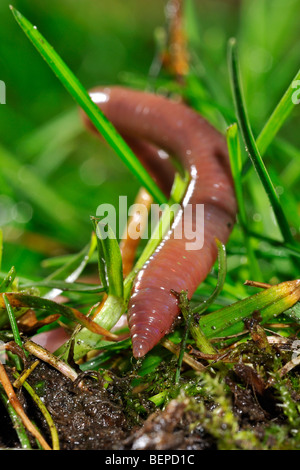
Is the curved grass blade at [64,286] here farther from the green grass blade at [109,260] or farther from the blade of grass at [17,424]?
the blade of grass at [17,424]

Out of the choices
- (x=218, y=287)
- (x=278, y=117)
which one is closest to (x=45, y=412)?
(x=218, y=287)

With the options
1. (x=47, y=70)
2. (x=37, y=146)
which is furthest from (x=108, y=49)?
(x=37, y=146)

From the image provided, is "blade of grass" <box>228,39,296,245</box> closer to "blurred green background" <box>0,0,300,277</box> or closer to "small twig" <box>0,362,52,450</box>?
"blurred green background" <box>0,0,300,277</box>

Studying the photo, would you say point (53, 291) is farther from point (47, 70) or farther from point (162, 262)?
point (47, 70)

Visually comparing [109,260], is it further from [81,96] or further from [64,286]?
[81,96]

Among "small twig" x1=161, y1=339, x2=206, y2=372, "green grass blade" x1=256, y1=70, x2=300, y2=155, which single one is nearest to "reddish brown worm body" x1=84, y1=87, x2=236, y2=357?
"small twig" x1=161, y1=339, x2=206, y2=372

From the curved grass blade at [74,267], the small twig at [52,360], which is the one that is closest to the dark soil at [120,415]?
the small twig at [52,360]

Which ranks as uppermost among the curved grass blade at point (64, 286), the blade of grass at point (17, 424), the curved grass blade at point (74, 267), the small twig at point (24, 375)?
the curved grass blade at point (74, 267)
